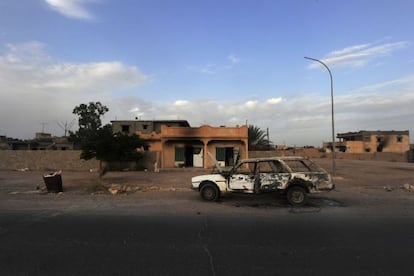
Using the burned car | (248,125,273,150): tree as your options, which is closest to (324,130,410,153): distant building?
(248,125,273,150): tree

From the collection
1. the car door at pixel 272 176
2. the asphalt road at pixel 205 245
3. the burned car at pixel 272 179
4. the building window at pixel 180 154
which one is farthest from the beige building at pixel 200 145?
the asphalt road at pixel 205 245

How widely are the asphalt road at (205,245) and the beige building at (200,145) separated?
3010 cm

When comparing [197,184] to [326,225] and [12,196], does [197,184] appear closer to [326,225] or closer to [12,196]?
[326,225]

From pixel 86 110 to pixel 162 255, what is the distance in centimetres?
8474

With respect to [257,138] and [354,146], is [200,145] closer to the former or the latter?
[257,138]

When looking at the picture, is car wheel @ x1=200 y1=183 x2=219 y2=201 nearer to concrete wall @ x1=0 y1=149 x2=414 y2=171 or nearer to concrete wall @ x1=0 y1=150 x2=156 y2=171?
concrete wall @ x1=0 y1=150 x2=156 y2=171

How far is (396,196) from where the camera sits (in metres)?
16.5

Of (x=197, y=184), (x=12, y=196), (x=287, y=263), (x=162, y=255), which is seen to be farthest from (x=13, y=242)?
(x=12, y=196)

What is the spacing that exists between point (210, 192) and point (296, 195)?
3.07 meters

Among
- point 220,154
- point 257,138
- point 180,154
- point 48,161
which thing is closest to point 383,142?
point 257,138

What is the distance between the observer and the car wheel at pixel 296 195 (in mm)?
13188

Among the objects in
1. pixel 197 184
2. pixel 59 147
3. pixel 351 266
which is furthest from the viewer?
pixel 59 147

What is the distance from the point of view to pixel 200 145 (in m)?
42.4

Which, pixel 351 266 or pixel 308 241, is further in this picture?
pixel 308 241
